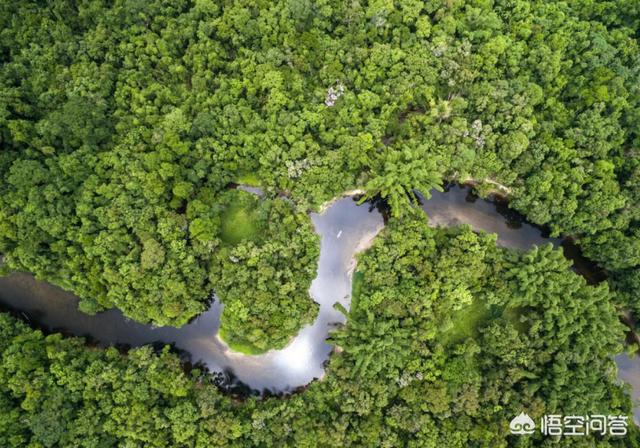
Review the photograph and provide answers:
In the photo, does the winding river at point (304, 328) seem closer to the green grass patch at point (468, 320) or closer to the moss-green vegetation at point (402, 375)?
the moss-green vegetation at point (402, 375)

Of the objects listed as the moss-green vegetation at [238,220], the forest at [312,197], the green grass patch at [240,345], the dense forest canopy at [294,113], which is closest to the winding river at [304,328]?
the green grass patch at [240,345]

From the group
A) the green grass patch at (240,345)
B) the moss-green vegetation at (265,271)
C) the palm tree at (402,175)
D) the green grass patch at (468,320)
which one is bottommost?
the green grass patch at (240,345)

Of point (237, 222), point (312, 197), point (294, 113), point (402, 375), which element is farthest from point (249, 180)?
point (402, 375)

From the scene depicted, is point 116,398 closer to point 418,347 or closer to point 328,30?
point 418,347

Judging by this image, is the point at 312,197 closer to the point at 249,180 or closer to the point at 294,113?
the point at 249,180

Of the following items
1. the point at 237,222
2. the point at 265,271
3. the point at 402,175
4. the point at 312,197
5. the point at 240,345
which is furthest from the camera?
the point at 240,345

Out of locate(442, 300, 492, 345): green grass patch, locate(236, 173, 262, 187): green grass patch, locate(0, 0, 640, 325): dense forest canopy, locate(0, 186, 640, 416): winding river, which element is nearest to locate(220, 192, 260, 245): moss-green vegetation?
locate(236, 173, 262, 187): green grass patch

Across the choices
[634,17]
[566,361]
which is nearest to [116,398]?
[566,361]
